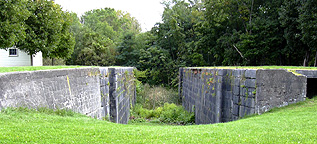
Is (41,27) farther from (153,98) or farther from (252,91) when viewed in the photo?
(252,91)

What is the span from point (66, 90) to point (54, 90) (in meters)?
0.45

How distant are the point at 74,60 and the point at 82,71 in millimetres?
28513

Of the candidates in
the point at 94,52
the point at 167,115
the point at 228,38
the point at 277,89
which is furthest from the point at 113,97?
the point at 94,52

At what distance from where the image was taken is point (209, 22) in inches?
842

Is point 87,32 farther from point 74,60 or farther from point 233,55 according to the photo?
point 233,55

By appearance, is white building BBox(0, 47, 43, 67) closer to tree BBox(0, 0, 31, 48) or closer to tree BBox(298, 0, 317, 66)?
tree BBox(0, 0, 31, 48)

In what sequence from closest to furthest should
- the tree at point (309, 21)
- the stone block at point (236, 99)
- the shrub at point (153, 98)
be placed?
the stone block at point (236, 99) → the tree at point (309, 21) → the shrub at point (153, 98)

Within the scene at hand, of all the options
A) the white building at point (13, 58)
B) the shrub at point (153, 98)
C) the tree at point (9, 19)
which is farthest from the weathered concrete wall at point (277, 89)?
the white building at point (13, 58)

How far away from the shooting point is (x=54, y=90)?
5.09m

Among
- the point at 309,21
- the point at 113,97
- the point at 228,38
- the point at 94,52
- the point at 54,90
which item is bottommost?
the point at 113,97

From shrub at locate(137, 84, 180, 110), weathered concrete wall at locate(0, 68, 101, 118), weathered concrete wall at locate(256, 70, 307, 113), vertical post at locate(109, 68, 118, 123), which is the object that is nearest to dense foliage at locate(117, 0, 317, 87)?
shrub at locate(137, 84, 180, 110)

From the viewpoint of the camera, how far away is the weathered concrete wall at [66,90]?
401 cm

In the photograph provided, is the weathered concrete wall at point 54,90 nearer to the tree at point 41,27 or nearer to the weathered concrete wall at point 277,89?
the weathered concrete wall at point 277,89

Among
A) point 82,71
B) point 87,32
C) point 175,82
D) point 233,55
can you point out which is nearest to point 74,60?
point 87,32
